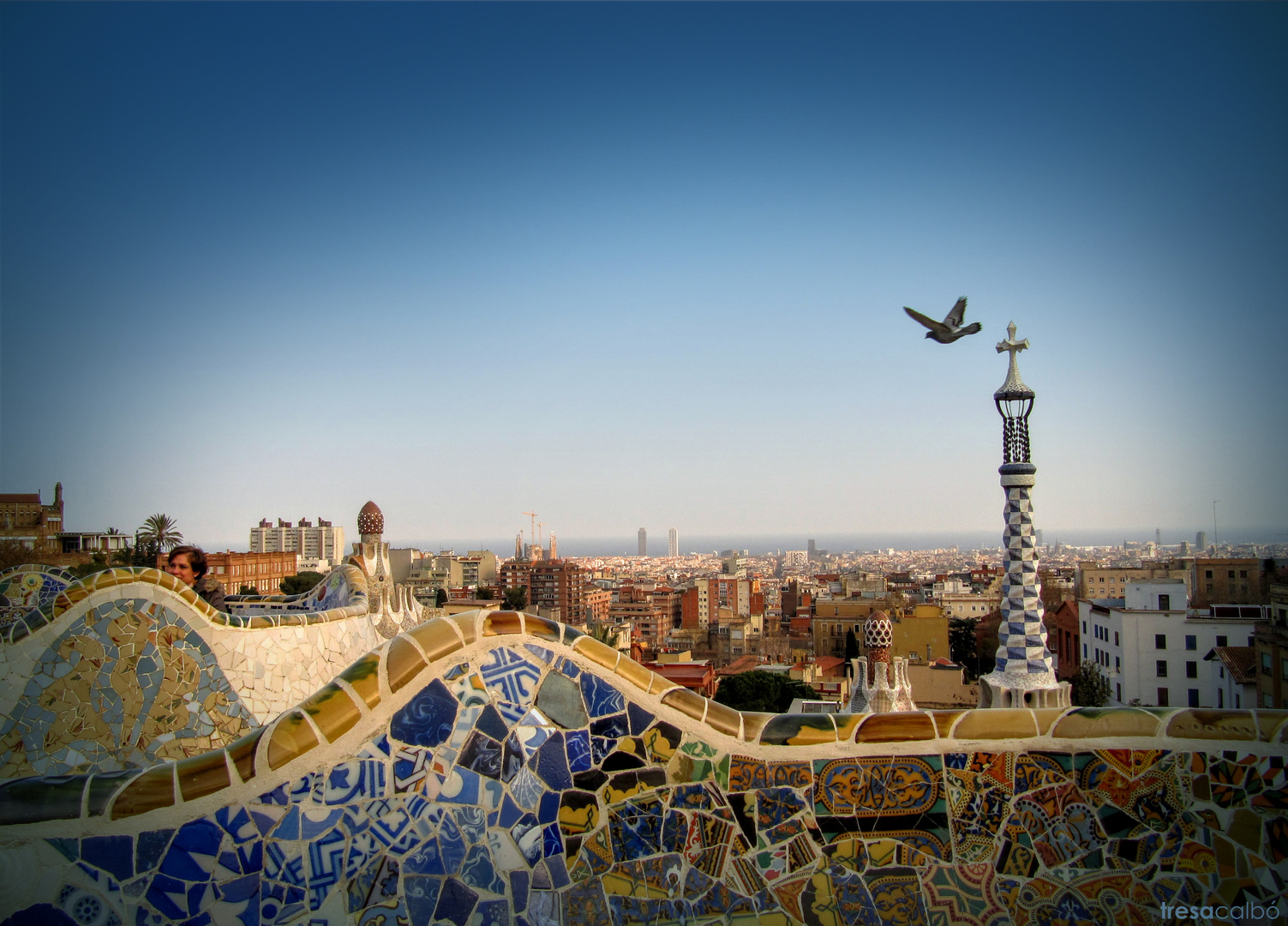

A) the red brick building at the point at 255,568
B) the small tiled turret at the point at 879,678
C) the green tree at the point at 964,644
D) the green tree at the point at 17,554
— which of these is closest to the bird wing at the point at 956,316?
the small tiled turret at the point at 879,678

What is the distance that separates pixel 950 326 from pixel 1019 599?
253 centimetres

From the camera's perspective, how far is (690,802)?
2881 millimetres

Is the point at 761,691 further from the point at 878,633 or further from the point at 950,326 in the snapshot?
the point at 950,326

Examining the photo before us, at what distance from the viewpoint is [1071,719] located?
2.96 m

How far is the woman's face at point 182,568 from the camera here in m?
5.71

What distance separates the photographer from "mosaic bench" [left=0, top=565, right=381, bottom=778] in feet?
15.2

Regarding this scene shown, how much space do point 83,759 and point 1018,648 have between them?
663 centimetres

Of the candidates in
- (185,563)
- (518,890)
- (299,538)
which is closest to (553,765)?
(518,890)

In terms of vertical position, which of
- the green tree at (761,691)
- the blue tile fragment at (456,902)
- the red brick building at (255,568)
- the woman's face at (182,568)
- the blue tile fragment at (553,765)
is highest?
the woman's face at (182,568)

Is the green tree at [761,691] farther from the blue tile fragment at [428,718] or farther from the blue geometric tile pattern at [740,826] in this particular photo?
the blue tile fragment at [428,718]

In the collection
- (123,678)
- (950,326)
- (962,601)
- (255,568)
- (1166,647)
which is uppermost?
(950,326)

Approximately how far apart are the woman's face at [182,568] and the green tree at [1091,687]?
1118 inches

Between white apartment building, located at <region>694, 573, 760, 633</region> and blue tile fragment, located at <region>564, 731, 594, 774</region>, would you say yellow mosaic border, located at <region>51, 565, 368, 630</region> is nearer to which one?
blue tile fragment, located at <region>564, 731, 594, 774</region>

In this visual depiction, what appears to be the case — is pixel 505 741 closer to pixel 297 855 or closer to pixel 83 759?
pixel 297 855
